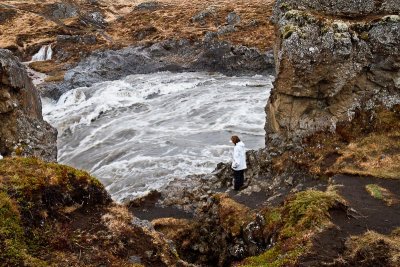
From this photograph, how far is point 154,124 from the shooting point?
104 ft

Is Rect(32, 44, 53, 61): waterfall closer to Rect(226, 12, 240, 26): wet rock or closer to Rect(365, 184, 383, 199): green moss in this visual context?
Rect(226, 12, 240, 26): wet rock

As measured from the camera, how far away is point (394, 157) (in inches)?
624

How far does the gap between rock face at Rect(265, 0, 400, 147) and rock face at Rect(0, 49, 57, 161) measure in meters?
10.6

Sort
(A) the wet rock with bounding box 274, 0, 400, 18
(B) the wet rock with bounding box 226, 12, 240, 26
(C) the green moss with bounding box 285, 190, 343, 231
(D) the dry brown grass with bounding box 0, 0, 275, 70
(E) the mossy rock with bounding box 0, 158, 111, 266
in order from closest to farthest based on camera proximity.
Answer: (E) the mossy rock with bounding box 0, 158, 111, 266
(C) the green moss with bounding box 285, 190, 343, 231
(A) the wet rock with bounding box 274, 0, 400, 18
(D) the dry brown grass with bounding box 0, 0, 275, 70
(B) the wet rock with bounding box 226, 12, 240, 26

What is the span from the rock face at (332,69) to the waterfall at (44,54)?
4558 cm

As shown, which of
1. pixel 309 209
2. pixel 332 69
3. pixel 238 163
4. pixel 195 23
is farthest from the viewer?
pixel 195 23

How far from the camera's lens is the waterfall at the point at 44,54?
58000mm

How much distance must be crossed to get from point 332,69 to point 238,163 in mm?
5473

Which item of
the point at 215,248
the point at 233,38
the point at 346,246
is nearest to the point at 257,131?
the point at 215,248

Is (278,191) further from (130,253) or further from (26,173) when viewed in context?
(26,173)

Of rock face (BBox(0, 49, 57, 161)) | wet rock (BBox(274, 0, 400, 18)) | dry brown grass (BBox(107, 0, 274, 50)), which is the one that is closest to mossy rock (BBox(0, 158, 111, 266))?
rock face (BBox(0, 49, 57, 161))

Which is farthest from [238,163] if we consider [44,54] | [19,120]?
[44,54]

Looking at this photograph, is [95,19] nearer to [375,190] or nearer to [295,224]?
[375,190]

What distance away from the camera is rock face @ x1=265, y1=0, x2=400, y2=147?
18.0 meters
